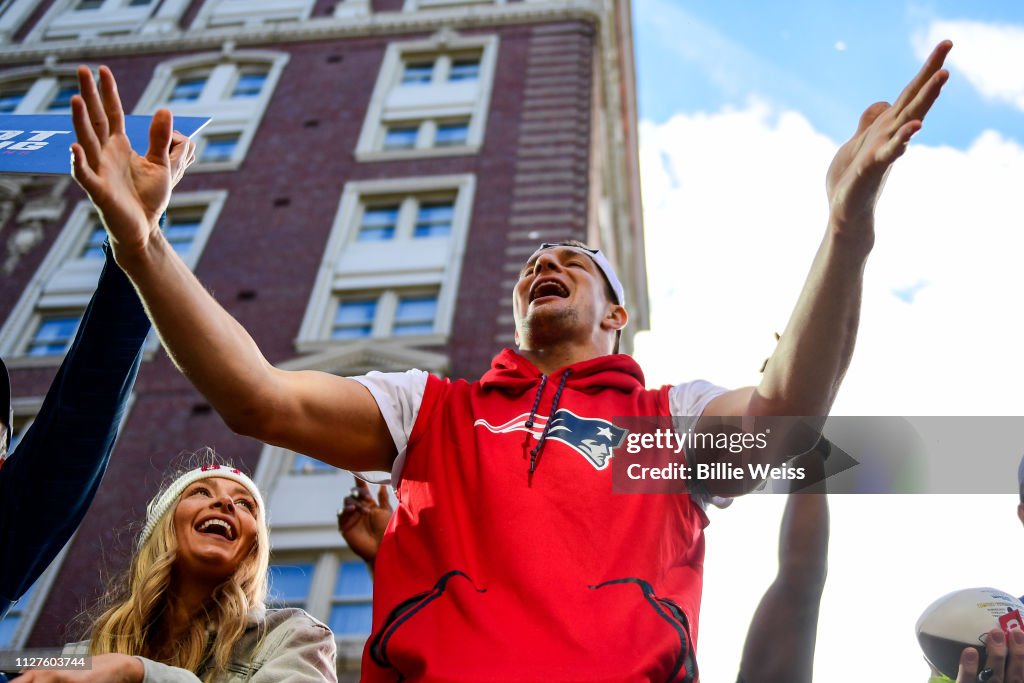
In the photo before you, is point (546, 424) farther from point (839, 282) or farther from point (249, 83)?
point (249, 83)

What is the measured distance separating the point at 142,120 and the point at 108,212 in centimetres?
114

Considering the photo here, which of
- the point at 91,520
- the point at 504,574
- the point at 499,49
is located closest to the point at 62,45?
the point at 499,49

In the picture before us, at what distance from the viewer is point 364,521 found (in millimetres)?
4055

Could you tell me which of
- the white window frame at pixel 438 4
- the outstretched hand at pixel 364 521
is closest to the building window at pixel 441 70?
the white window frame at pixel 438 4

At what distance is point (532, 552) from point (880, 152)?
1.36 meters

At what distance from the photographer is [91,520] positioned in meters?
16.5

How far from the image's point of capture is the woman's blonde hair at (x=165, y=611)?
11.3 ft

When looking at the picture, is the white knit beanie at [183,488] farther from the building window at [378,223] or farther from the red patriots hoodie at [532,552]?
the building window at [378,223]

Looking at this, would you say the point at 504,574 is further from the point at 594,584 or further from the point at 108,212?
the point at 108,212

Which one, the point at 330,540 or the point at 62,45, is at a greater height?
the point at 62,45

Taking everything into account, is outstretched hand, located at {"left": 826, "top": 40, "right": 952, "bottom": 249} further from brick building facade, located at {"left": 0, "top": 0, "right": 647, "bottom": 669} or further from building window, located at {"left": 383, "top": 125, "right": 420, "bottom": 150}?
building window, located at {"left": 383, "top": 125, "right": 420, "bottom": 150}

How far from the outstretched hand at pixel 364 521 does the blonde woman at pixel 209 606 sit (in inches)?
13.3

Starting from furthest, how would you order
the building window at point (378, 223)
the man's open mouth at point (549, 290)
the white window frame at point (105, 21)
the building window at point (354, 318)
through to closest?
the white window frame at point (105, 21)
the building window at point (378, 223)
the building window at point (354, 318)
the man's open mouth at point (549, 290)

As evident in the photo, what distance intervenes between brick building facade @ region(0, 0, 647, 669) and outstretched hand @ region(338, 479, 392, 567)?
34.3 ft
